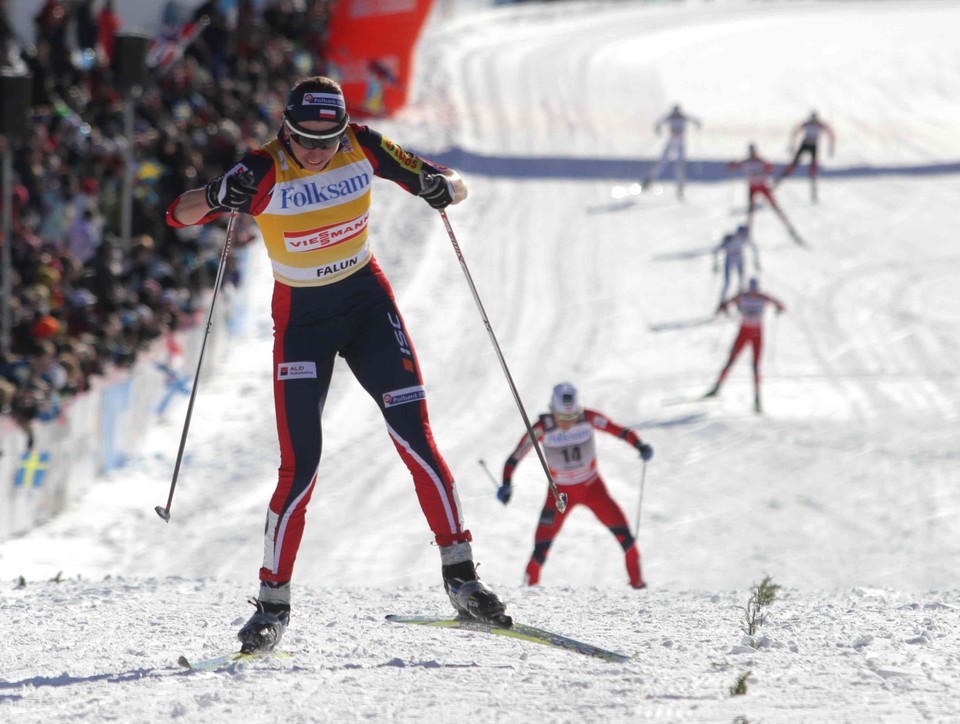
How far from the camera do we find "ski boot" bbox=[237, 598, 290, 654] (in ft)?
16.7

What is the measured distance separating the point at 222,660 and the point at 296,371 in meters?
1.14

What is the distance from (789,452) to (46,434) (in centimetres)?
841

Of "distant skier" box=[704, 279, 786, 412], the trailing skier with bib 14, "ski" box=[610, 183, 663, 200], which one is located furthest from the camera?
"ski" box=[610, 183, 663, 200]

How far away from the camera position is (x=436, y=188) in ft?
17.3

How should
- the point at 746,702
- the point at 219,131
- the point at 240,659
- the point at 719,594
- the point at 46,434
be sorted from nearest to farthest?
1. the point at 746,702
2. the point at 240,659
3. the point at 719,594
4. the point at 46,434
5. the point at 219,131

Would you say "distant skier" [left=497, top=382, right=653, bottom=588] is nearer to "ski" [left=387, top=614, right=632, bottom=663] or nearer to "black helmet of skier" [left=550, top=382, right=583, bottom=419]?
"black helmet of skier" [left=550, top=382, right=583, bottom=419]

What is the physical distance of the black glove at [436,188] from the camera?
5275 mm

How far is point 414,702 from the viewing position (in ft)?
14.8

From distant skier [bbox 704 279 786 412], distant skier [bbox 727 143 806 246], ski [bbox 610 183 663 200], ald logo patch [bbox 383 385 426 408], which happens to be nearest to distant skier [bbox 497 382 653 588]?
ald logo patch [bbox 383 385 426 408]

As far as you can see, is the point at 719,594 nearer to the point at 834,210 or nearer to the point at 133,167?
the point at 133,167

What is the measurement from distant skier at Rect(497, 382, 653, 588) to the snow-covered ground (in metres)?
1.25

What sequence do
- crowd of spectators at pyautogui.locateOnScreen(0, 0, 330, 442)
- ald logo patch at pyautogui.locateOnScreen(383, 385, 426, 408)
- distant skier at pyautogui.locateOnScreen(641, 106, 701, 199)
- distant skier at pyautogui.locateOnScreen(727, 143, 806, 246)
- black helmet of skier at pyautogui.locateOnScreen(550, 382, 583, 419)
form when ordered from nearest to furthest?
ald logo patch at pyautogui.locateOnScreen(383, 385, 426, 408)
black helmet of skier at pyautogui.locateOnScreen(550, 382, 583, 419)
crowd of spectators at pyautogui.locateOnScreen(0, 0, 330, 442)
distant skier at pyautogui.locateOnScreen(727, 143, 806, 246)
distant skier at pyautogui.locateOnScreen(641, 106, 701, 199)

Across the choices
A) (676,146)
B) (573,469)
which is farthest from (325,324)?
(676,146)

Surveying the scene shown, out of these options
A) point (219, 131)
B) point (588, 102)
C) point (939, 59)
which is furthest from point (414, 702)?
point (939, 59)
